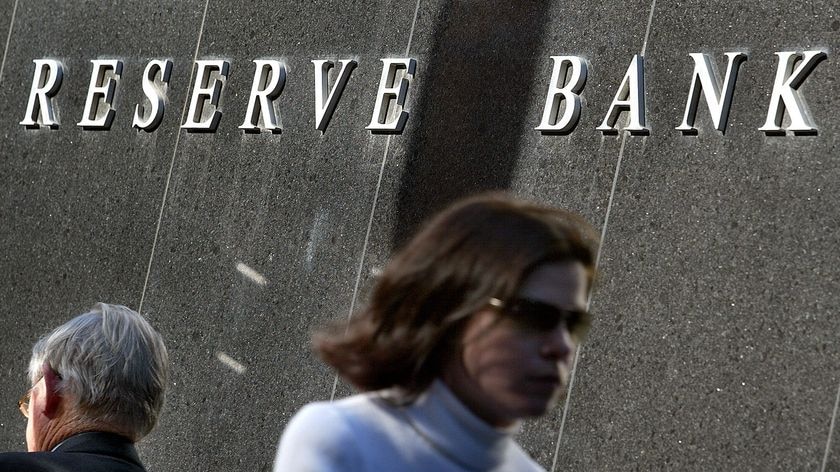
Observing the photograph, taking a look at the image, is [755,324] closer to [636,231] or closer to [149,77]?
[636,231]

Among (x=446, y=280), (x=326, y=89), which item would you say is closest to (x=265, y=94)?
(x=326, y=89)

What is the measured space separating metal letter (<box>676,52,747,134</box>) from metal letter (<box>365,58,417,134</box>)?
1.49 metres

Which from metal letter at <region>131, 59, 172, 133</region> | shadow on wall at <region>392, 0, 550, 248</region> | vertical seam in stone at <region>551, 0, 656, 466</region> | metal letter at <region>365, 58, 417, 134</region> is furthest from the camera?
→ metal letter at <region>131, 59, 172, 133</region>

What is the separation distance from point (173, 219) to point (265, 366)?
3.52ft

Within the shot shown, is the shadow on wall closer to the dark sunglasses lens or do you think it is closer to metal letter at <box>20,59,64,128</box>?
metal letter at <box>20,59,64,128</box>

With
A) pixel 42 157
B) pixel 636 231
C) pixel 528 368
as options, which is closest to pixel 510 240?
pixel 528 368

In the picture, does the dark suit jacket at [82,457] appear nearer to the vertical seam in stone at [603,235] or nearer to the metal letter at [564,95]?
the vertical seam in stone at [603,235]

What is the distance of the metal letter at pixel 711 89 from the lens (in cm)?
514

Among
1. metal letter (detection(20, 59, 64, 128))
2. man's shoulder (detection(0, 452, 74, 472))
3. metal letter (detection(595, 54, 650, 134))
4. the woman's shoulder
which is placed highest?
metal letter (detection(595, 54, 650, 134))

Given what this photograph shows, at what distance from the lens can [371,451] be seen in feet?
6.50

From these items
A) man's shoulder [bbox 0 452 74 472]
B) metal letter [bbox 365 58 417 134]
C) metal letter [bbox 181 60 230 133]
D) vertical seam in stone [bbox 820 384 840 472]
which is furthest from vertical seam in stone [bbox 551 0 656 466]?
metal letter [bbox 181 60 230 133]

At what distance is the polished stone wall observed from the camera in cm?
487

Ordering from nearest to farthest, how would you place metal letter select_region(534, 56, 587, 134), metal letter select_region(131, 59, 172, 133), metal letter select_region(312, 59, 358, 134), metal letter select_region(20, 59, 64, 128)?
metal letter select_region(534, 56, 587, 134) < metal letter select_region(312, 59, 358, 134) < metal letter select_region(131, 59, 172, 133) < metal letter select_region(20, 59, 64, 128)

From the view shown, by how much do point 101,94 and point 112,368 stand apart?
412 centimetres
